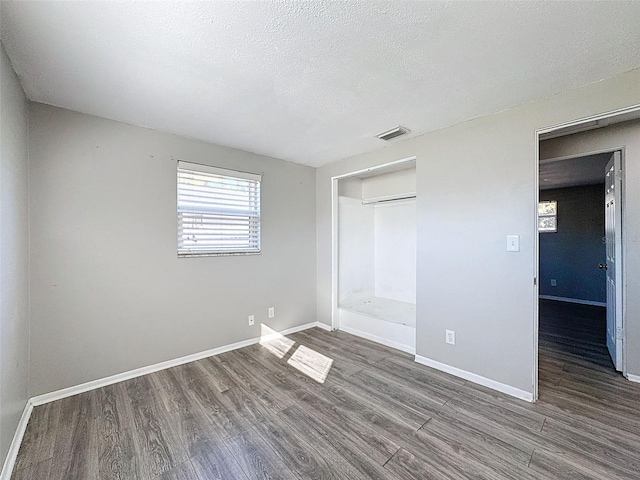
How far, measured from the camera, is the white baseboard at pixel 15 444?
1447 mm

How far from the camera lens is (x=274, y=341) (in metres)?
3.44

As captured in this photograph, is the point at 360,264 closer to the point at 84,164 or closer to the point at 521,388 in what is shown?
the point at 521,388

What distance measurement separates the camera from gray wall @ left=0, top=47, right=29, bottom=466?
1.50 meters

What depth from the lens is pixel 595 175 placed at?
15.1 ft

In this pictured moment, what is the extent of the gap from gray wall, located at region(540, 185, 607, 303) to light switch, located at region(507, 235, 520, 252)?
483 centimetres

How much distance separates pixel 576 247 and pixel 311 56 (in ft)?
22.3

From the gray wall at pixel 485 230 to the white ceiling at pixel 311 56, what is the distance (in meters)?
0.17

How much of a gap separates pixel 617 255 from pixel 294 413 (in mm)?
3231

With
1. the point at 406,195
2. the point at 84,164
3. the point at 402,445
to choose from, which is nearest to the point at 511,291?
the point at 402,445

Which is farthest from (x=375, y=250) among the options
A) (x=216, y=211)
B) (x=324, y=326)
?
(x=216, y=211)

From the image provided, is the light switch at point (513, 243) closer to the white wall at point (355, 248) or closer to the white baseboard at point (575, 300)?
the white wall at point (355, 248)

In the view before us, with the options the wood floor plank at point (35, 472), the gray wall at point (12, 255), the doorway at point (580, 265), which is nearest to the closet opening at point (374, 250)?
the doorway at point (580, 265)

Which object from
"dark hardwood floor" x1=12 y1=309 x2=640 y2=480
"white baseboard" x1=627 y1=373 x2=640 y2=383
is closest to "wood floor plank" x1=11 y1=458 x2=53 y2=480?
"dark hardwood floor" x1=12 y1=309 x2=640 y2=480

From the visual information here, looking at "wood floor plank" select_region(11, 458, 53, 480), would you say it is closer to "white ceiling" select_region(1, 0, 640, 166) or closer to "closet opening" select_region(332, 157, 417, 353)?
"white ceiling" select_region(1, 0, 640, 166)
